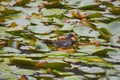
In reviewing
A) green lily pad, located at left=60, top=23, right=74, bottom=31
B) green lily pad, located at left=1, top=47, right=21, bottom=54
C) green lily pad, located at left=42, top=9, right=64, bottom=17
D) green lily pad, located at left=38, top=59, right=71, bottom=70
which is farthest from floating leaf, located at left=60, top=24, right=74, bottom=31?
green lily pad, located at left=38, top=59, right=71, bottom=70

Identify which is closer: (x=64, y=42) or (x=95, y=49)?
(x=95, y=49)

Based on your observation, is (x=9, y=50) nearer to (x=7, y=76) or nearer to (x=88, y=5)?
(x=7, y=76)

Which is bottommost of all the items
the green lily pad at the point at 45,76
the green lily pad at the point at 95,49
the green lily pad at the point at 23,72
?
the green lily pad at the point at 45,76

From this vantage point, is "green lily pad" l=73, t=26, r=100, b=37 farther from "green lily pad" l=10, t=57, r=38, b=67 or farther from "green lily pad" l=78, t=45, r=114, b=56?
"green lily pad" l=10, t=57, r=38, b=67

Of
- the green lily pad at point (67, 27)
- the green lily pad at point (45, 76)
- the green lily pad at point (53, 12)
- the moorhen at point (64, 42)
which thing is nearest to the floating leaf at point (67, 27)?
the green lily pad at point (67, 27)

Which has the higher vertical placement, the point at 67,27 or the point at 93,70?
the point at 67,27

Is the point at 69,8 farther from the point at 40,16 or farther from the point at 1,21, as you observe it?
the point at 1,21

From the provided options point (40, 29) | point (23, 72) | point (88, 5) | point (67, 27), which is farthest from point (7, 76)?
point (88, 5)

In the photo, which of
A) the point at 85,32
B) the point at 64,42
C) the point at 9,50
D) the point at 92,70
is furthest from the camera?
the point at 85,32

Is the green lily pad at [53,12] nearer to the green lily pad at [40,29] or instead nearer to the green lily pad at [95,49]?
the green lily pad at [40,29]

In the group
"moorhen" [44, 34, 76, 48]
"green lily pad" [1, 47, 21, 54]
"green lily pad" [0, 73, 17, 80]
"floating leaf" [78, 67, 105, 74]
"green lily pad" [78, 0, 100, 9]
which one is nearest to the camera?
"green lily pad" [0, 73, 17, 80]

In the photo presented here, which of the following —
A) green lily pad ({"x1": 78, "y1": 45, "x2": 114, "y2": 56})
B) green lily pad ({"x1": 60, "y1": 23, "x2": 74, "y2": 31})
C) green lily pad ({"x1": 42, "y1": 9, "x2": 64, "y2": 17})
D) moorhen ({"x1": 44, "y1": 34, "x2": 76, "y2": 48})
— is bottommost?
green lily pad ({"x1": 78, "y1": 45, "x2": 114, "y2": 56})

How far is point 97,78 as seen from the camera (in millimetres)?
1683

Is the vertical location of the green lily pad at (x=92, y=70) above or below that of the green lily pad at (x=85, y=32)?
below
